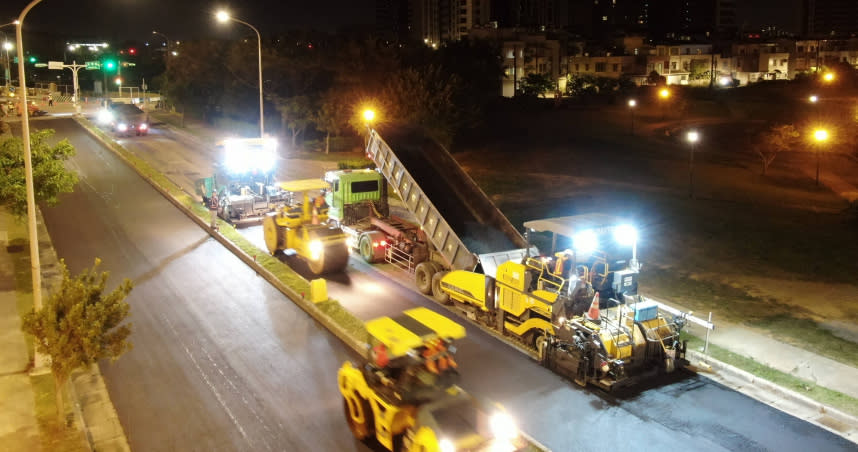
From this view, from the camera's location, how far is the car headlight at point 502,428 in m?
9.42

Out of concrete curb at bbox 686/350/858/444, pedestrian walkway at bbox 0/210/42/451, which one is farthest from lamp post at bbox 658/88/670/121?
pedestrian walkway at bbox 0/210/42/451

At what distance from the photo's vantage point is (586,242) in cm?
1405

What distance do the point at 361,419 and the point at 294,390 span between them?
251 centimetres

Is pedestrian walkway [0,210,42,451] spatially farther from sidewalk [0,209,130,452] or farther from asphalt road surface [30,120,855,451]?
asphalt road surface [30,120,855,451]

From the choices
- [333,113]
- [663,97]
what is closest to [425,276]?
[333,113]

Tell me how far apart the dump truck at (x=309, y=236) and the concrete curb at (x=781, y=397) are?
10170mm

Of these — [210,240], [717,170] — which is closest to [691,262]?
[210,240]

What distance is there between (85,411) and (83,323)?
2.54 metres

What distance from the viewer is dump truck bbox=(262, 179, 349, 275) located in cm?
1977

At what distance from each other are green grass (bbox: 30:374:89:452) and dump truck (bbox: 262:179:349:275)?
8449mm

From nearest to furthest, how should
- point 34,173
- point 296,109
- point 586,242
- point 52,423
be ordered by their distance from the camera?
1. point 52,423
2. point 586,242
3. point 34,173
4. point 296,109

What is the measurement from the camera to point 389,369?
33.7 ft

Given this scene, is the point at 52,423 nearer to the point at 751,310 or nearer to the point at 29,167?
the point at 29,167

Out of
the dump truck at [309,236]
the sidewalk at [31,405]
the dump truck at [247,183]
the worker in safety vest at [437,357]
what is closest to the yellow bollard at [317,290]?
the dump truck at [309,236]
